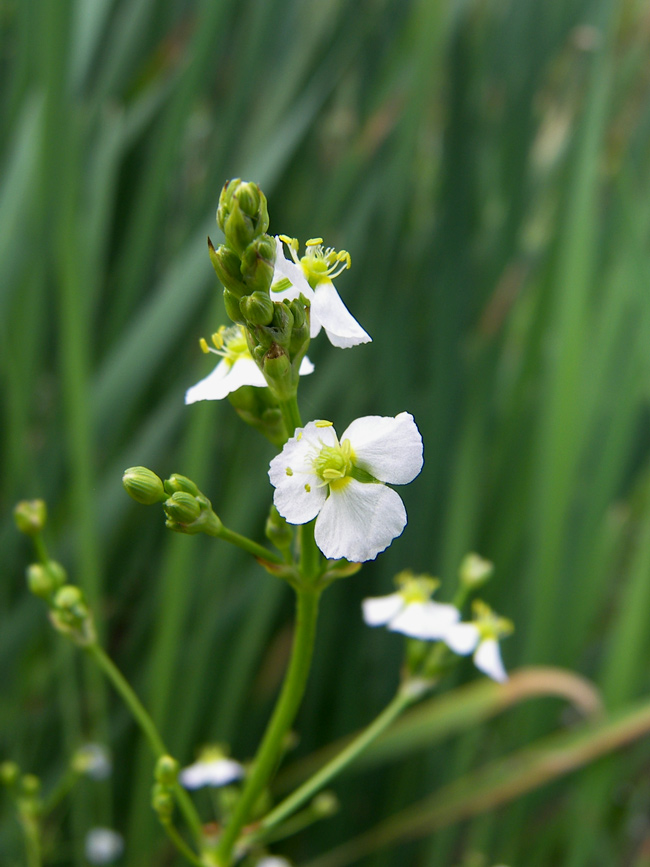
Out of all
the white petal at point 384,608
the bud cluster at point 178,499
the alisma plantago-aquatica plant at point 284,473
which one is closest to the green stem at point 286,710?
the alisma plantago-aquatica plant at point 284,473

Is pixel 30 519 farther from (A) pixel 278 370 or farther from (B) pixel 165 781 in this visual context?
(A) pixel 278 370

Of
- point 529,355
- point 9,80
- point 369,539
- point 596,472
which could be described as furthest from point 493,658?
point 9,80

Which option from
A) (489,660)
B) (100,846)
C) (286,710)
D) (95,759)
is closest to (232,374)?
(286,710)

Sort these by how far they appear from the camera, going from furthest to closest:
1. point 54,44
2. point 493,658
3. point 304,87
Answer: point 304,87 < point 54,44 < point 493,658

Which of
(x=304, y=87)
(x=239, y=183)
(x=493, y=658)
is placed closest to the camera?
(x=239, y=183)

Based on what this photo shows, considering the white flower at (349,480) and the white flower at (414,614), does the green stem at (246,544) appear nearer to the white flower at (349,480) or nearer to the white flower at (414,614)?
the white flower at (349,480)

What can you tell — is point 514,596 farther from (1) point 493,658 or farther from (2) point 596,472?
(1) point 493,658
